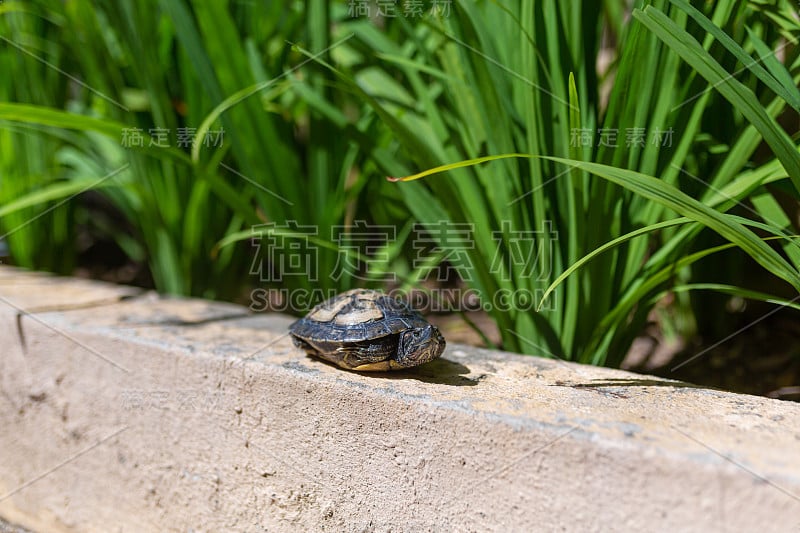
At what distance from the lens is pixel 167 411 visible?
1099 mm

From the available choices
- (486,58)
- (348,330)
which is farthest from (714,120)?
(348,330)

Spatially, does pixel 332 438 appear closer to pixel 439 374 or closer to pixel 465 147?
pixel 439 374

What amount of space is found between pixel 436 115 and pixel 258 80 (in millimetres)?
416

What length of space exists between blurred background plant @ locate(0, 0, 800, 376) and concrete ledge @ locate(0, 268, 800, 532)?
0.19 metres

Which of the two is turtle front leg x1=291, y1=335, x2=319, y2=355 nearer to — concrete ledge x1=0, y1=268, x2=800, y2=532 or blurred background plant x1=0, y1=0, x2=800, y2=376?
concrete ledge x1=0, y1=268, x2=800, y2=532

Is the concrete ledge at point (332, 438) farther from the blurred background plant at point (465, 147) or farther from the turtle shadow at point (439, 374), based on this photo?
the blurred background plant at point (465, 147)

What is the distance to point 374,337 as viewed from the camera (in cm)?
91

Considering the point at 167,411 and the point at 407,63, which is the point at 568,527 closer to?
the point at 167,411

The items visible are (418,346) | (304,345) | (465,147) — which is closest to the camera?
(418,346)

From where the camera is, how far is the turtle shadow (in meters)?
0.94

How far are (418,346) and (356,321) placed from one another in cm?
11

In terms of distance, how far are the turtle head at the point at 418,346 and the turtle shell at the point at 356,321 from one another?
0.02m

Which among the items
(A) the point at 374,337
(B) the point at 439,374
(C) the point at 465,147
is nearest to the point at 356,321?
(A) the point at 374,337

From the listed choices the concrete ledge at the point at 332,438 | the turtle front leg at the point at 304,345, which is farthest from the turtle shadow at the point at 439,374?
the turtle front leg at the point at 304,345
